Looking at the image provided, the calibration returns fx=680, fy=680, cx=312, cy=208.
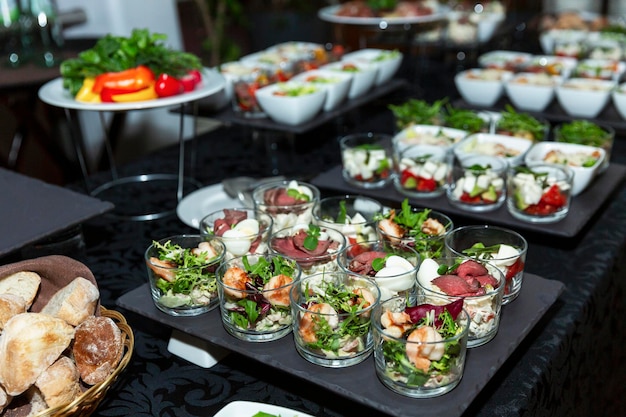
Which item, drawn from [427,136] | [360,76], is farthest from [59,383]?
[360,76]

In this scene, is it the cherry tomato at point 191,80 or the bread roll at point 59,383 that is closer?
the bread roll at point 59,383

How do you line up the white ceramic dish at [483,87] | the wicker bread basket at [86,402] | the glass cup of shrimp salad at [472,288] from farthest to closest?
the white ceramic dish at [483,87] → the glass cup of shrimp salad at [472,288] → the wicker bread basket at [86,402]

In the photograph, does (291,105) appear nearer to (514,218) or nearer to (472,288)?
(514,218)

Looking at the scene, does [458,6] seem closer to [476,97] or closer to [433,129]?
[476,97]

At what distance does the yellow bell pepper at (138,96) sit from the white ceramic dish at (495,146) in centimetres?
67

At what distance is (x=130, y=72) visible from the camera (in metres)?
1.49

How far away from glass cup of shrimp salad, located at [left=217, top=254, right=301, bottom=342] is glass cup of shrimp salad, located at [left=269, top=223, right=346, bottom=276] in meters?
0.05

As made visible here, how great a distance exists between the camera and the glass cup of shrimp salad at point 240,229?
1.06 metres

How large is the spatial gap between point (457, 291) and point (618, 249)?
22.9 inches

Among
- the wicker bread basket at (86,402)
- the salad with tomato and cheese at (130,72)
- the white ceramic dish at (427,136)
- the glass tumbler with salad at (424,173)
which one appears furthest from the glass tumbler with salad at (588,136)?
the wicker bread basket at (86,402)

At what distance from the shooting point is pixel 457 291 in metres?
0.88

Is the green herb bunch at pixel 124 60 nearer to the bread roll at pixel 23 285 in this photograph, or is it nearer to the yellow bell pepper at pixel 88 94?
the yellow bell pepper at pixel 88 94

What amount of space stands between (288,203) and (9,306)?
497 millimetres

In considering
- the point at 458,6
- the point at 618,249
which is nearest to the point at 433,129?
the point at 618,249
